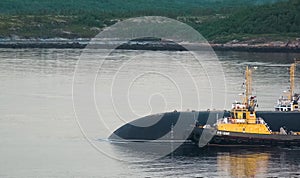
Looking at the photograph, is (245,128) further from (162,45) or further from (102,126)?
(162,45)

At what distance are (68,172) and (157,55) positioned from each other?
194 ft

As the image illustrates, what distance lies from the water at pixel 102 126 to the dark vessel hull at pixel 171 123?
133 centimetres

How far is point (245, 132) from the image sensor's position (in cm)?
4438

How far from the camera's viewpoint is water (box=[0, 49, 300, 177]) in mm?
39812

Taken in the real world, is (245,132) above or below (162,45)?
below

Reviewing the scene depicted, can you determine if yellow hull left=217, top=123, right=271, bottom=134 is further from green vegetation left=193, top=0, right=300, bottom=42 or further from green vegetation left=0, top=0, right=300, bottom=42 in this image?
green vegetation left=0, top=0, right=300, bottom=42

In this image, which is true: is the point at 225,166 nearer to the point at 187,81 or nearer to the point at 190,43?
the point at 187,81

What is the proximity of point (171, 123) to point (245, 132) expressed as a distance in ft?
11.3

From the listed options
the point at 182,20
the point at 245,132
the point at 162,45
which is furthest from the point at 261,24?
the point at 245,132

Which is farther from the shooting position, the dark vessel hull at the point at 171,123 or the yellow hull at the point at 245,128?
the dark vessel hull at the point at 171,123

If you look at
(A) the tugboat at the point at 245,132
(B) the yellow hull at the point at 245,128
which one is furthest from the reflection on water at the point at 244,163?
(B) the yellow hull at the point at 245,128

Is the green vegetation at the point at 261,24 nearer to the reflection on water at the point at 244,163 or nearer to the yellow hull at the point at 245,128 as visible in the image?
the yellow hull at the point at 245,128

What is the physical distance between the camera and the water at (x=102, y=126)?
3981 cm

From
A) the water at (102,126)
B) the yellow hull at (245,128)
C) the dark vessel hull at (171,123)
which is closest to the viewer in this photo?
the water at (102,126)
